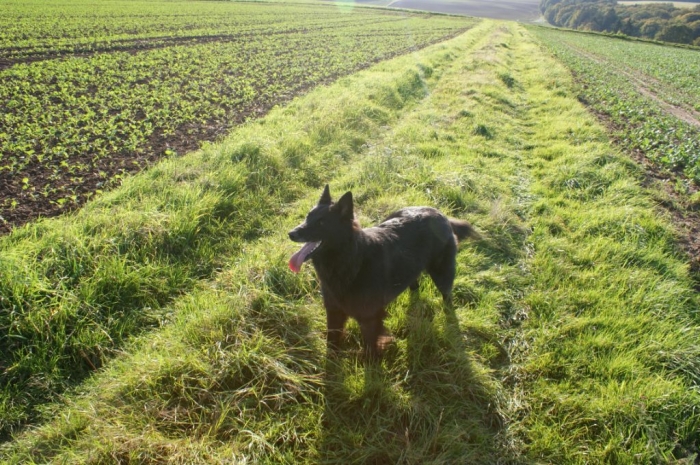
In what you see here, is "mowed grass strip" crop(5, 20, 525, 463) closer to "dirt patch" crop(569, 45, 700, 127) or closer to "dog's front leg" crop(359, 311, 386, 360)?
"dog's front leg" crop(359, 311, 386, 360)

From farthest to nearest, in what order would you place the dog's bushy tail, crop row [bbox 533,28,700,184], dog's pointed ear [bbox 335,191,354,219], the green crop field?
crop row [bbox 533,28,700,184]
the dog's bushy tail
dog's pointed ear [bbox 335,191,354,219]
the green crop field

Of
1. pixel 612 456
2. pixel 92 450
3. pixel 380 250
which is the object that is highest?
pixel 380 250

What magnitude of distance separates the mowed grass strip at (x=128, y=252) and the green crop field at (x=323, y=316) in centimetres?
2

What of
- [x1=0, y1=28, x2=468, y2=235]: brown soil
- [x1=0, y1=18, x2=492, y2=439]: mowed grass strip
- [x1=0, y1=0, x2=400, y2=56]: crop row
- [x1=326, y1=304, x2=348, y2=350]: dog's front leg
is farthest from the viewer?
[x1=0, y1=0, x2=400, y2=56]: crop row

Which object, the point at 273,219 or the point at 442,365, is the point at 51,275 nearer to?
the point at 273,219

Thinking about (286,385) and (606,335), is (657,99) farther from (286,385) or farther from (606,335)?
(286,385)

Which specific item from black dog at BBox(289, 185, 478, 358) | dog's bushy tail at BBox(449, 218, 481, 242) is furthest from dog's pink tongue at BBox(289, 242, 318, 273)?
dog's bushy tail at BBox(449, 218, 481, 242)

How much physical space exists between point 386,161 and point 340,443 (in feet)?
16.4

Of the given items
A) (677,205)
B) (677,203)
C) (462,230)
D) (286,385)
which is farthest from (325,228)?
(677,203)

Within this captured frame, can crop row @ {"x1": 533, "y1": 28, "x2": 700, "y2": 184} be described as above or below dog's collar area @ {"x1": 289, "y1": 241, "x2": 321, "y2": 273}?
below

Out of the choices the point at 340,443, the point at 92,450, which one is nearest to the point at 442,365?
the point at 340,443

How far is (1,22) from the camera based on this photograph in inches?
843

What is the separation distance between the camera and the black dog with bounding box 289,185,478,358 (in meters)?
2.80

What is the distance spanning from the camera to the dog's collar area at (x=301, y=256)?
2783mm
